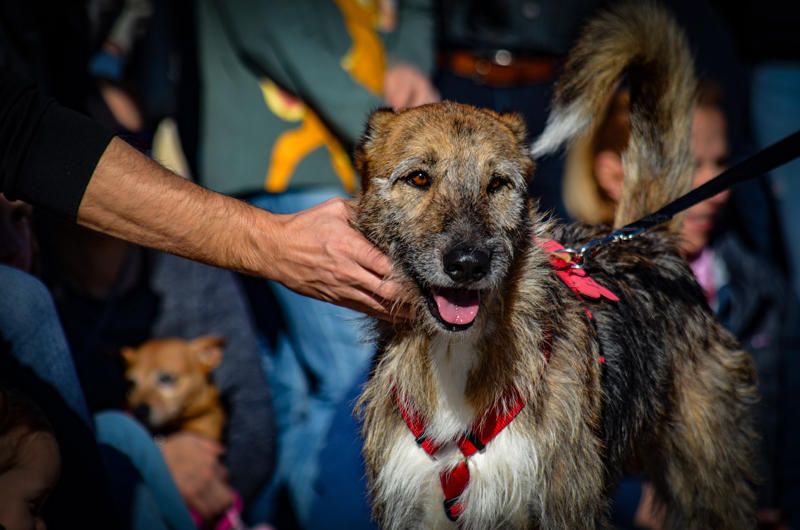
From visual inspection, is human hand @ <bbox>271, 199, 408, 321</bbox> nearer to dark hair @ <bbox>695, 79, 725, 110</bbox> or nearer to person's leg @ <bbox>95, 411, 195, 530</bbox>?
person's leg @ <bbox>95, 411, 195, 530</bbox>

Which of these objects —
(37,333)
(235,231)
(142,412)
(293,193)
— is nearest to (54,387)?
(37,333)

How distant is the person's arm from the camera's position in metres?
2.03

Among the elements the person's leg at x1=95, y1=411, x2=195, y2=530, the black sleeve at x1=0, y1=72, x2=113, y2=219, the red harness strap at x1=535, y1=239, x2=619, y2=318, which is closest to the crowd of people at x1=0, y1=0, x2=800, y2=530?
the person's leg at x1=95, y1=411, x2=195, y2=530

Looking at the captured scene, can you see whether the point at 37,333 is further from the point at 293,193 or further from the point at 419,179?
the point at 293,193

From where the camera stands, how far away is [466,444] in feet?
6.91

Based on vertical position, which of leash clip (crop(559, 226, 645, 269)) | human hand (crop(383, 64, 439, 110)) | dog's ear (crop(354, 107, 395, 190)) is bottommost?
leash clip (crop(559, 226, 645, 269))

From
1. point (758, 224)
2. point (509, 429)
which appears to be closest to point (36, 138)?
point (509, 429)

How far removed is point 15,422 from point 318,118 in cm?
190

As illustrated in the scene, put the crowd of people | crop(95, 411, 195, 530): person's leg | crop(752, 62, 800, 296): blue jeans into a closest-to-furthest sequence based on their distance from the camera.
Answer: crop(95, 411, 195, 530): person's leg, the crowd of people, crop(752, 62, 800, 296): blue jeans

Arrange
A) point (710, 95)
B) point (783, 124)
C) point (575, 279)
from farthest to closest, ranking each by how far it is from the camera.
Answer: point (783, 124), point (710, 95), point (575, 279)

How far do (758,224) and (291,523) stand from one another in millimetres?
2543

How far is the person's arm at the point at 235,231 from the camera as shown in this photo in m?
2.03

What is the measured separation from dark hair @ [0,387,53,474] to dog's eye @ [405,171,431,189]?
3.53 feet

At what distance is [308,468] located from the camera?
11.6ft
